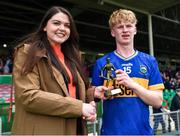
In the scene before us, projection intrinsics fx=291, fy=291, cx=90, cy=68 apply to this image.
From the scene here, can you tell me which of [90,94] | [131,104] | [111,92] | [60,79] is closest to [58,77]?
[60,79]

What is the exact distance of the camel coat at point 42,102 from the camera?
151cm

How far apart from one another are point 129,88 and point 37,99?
625 mm

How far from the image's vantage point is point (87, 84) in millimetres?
1860

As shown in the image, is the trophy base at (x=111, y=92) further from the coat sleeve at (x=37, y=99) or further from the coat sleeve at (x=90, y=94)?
the coat sleeve at (x=37, y=99)

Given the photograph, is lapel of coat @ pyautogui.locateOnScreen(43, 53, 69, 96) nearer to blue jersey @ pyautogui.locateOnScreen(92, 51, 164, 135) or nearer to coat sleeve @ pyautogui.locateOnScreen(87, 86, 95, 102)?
coat sleeve @ pyautogui.locateOnScreen(87, 86, 95, 102)

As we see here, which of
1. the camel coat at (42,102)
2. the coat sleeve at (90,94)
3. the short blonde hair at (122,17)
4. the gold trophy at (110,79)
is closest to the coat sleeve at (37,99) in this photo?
the camel coat at (42,102)

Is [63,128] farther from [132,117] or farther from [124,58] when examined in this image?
[124,58]

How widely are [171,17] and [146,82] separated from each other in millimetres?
11339

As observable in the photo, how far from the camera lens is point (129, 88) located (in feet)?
6.03

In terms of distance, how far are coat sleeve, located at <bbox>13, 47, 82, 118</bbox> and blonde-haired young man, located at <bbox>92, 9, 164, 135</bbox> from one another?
0.40 meters

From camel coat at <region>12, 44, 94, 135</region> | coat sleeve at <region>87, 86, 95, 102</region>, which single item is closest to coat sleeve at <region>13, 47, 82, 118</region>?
camel coat at <region>12, 44, 94, 135</region>

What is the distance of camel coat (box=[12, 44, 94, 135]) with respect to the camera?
4.95 ft

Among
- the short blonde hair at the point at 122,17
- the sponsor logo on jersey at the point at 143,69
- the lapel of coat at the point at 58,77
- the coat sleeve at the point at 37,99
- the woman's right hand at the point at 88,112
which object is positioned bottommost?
the woman's right hand at the point at 88,112

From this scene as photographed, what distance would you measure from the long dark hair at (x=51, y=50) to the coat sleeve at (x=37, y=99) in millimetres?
45
